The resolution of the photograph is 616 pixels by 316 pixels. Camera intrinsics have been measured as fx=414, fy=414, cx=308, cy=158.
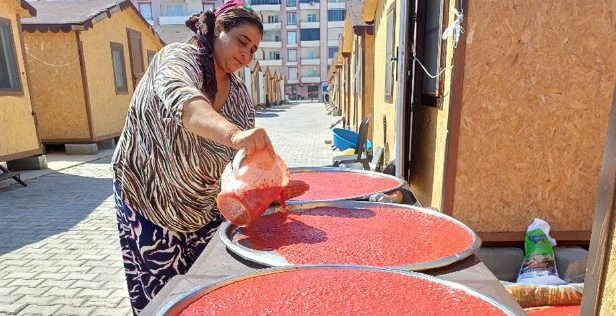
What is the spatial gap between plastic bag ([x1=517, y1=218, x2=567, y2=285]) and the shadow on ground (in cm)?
439

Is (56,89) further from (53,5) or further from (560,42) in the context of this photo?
(560,42)

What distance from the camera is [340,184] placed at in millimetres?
2127

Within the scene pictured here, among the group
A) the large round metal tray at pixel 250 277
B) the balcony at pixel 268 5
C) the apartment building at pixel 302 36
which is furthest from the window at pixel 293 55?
the large round metal tray at pixel 250 277

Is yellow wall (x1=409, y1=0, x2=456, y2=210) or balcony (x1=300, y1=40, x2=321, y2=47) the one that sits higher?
balcony (x1=300, y1=40, x2=321, y2=47)

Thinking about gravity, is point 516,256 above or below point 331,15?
below

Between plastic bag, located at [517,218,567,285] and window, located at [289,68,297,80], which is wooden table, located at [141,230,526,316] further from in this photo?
window, located at [289,68,297,80]

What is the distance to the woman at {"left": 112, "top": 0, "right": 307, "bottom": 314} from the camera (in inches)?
60.7

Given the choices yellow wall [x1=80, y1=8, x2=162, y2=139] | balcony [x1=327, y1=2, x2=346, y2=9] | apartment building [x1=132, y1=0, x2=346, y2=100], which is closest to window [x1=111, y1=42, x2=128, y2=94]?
yellow wall [x1=80, y1=8, x2=162, y2=139]

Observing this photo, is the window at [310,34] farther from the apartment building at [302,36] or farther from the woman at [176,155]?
the woman at [176,155]

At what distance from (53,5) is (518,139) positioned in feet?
40.1

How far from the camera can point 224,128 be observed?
121 centimetres

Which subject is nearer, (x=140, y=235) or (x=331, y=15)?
(x=140, y=235)

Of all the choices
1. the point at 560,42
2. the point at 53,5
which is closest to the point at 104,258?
the point at 560,42

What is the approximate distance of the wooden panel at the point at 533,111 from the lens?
2.82 meters
